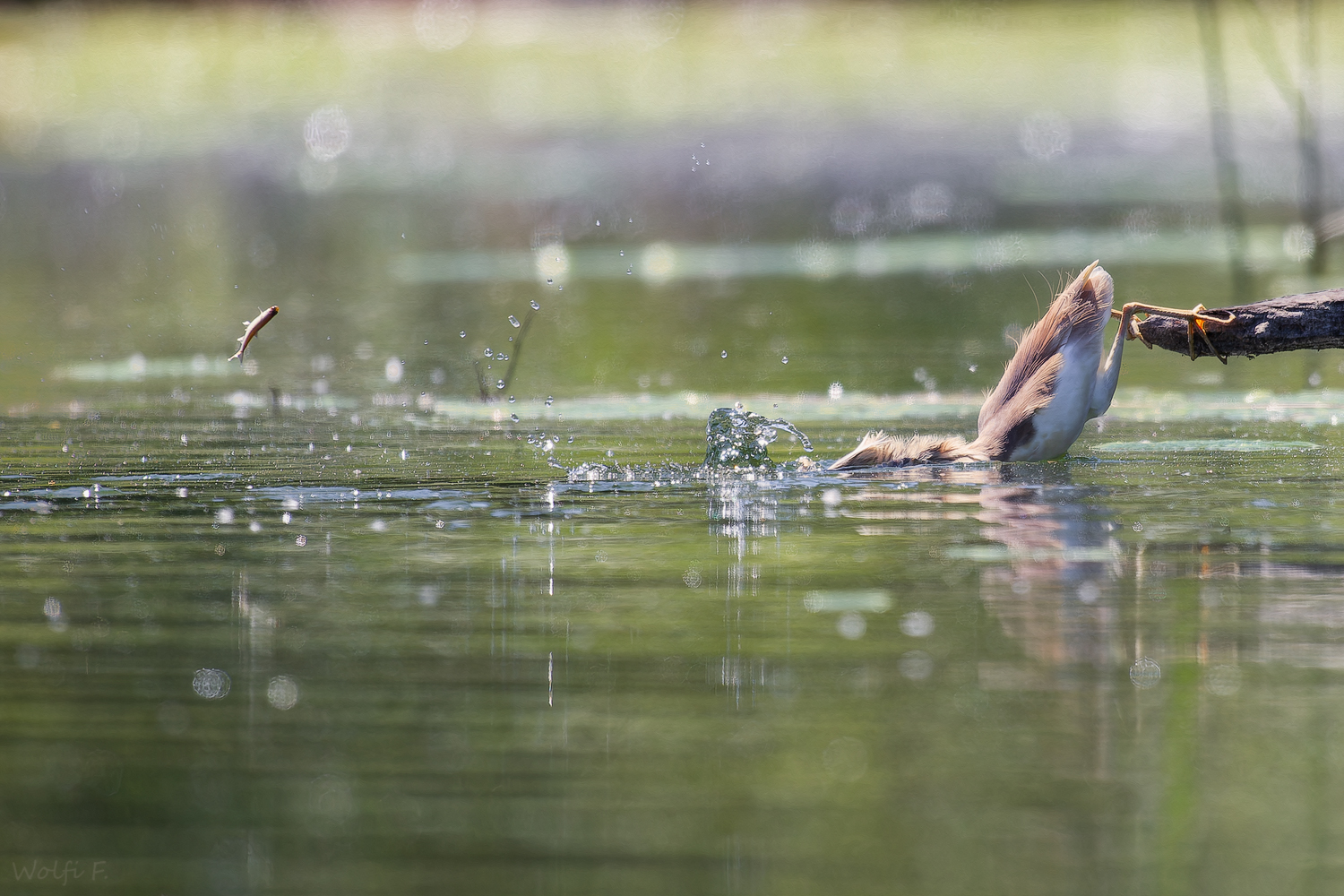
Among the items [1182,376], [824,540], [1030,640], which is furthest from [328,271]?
[1030,640]

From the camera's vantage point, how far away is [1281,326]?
7.52m

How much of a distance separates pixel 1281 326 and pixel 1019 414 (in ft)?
4.16

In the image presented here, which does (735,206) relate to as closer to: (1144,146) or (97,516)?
(1144,146)

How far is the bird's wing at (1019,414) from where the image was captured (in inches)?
322

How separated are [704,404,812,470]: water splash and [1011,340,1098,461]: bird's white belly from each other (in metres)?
1.13

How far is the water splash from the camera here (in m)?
8.42

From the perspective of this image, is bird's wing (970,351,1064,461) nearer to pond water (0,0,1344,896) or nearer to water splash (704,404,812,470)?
pond water (0,0,1344,896)
